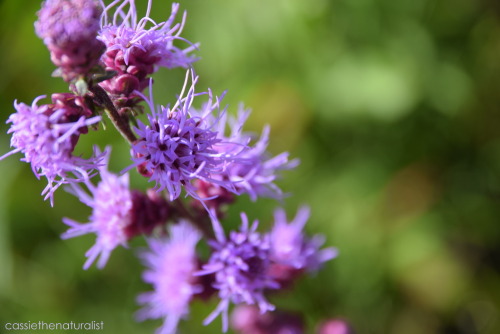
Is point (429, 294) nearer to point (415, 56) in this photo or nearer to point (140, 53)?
point (415, 56)

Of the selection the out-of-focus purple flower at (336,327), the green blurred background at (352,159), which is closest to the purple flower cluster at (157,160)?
the out-of-focus purple flower at (336,327)

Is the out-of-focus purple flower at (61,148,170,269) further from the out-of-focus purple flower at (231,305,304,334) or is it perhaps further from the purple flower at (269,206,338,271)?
the out-of-focus purple flower at (231,305,304,334)

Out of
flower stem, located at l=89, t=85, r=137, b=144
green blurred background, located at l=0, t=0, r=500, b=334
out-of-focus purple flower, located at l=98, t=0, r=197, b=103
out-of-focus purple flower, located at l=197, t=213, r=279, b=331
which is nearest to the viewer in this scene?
flower stem, located at l=89, t=85, r=137, b=144

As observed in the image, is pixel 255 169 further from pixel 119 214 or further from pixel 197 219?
pixel 119 214

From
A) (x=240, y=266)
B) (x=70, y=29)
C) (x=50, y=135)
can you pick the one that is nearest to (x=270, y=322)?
(x=240, y=266)

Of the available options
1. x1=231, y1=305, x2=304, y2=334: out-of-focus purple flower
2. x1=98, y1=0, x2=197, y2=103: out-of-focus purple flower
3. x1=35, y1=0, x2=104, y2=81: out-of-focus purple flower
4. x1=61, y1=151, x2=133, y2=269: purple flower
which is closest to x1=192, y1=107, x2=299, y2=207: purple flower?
x1=61, y1=151, x2=133, y2=269: purple flower

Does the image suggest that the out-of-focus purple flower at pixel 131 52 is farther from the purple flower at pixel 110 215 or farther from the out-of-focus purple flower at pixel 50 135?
the purple flower at pixel 110 215
